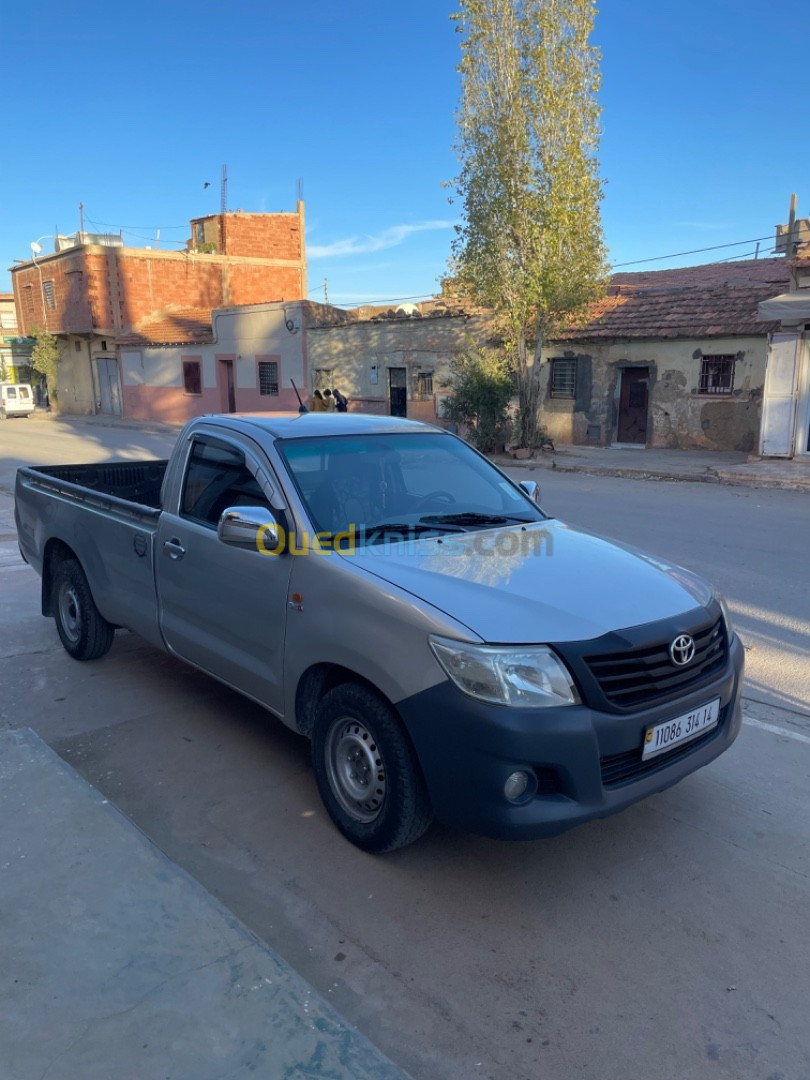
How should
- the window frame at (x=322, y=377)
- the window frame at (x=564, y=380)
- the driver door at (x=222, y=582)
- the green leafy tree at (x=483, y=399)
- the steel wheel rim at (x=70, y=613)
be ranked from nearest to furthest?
the driver door at (x=222, y=582) < the steel wheel rim at (x=70, y=613) < the green leafy tree at (x=483, y=399) < the window frame at (x=564, y=380) < the window frame at (x=322, y=377)

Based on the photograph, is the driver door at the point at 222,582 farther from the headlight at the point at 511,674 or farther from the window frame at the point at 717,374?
the window frame at the point at 717,374

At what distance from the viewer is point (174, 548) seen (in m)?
4.27

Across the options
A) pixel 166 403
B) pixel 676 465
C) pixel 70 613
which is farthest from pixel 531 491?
pixel 166 403

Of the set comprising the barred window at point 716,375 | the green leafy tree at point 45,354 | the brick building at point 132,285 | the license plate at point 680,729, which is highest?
the brick building at point 132,285

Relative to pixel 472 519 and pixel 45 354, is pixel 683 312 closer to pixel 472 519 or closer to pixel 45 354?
pixel 472 519

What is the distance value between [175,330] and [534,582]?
116 feet

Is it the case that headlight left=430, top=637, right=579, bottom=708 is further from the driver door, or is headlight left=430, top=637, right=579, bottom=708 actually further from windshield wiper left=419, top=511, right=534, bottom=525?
windshield wiper left=419, top=511, right=534, bottom=525

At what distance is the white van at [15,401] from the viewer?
38.6 meters

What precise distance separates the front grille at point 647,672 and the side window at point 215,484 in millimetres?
1782

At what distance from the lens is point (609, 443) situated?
2192 cm

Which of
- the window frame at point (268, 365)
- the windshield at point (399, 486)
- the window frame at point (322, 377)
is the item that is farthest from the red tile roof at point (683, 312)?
the windshield at point (399, 486)

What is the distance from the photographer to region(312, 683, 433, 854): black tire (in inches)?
117

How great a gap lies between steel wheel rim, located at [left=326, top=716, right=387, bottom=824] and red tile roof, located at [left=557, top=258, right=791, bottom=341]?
17.0m

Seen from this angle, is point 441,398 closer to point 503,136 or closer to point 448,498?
point 503,136
